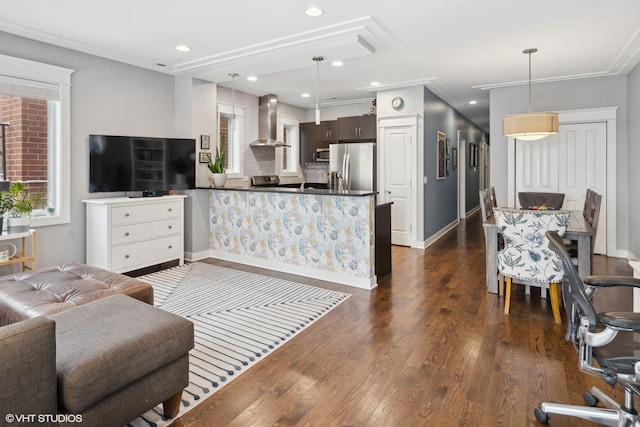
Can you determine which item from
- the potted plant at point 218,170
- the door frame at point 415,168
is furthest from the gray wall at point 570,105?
the potted plant at point 218,170

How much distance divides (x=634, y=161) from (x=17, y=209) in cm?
691

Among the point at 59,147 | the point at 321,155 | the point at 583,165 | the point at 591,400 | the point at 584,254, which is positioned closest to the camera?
the point at 591,400

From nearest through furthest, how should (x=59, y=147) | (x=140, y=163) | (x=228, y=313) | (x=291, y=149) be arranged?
(x=228, y=313), (x=59, y=147), (x=140, y=163), (x=291, y=149)

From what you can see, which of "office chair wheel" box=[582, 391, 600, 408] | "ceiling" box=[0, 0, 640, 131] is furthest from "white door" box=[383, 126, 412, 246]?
"office chair wheel" box=[582, 391, 600, 408]

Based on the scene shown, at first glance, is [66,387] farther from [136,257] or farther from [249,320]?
[136,257]

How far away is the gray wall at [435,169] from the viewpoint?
6.29 metres

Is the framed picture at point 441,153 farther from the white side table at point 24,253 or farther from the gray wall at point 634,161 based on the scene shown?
the white side table at point 24,253

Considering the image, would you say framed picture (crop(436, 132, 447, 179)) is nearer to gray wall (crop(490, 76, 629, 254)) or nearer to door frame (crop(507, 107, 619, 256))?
gray wall (crop(490, 76, 629, 254))

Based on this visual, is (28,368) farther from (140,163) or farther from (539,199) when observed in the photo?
(539,199)

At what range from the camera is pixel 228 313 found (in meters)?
3.24

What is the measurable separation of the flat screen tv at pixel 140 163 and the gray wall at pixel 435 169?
3594 millimetres

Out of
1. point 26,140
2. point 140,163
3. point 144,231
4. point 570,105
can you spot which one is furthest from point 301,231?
point 570,105

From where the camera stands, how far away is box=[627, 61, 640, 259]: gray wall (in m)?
4.80

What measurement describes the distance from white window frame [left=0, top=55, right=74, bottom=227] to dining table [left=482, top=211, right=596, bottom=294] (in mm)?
4238
